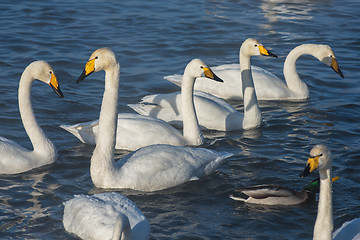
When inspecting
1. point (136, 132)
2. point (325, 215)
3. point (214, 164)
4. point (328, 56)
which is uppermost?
point (328, 56)

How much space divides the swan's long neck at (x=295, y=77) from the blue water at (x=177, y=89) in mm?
294

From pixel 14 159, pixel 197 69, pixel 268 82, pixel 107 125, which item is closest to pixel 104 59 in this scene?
pixel 107 125

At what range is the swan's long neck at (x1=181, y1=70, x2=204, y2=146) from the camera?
33.3 ft

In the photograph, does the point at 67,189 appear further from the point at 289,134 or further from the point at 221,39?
the point at 221,39

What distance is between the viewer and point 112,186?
8484mm

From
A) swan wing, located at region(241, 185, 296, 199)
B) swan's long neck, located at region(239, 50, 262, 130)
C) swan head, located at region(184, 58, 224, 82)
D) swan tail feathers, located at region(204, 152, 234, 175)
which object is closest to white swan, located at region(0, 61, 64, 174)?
swan head, located at region(184, 58, 224, 82)

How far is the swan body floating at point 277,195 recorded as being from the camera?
26.8 ft

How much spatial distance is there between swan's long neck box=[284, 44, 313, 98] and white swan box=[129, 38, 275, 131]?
6.21ft

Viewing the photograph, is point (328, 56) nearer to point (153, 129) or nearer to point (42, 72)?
point (153, 129)

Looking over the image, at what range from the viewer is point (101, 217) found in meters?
6.98

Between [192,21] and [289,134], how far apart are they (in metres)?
8.26

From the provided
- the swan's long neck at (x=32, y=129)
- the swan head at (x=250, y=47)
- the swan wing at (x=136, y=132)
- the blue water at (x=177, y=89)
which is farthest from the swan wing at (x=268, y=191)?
the swan head at (x=250, y=47)

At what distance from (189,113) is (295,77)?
382cm

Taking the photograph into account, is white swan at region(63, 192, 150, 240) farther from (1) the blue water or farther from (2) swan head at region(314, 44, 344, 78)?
(2) swan head at region(314, 44, 344, 78)
